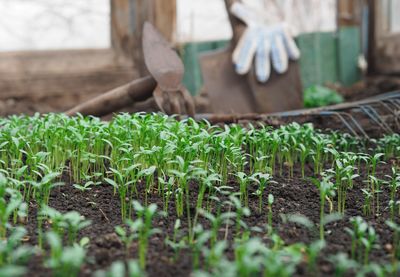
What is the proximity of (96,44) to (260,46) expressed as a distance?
1702mm

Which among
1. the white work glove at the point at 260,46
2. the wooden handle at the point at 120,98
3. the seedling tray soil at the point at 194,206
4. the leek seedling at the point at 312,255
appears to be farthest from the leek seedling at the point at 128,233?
the white work glove at the point at 260,46

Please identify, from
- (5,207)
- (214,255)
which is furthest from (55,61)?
(214,255)

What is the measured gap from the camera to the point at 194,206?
2270 mm

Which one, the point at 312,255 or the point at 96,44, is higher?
the point at 96,44

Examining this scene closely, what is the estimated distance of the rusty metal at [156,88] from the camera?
11.9 ft

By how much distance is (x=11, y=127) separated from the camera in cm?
285

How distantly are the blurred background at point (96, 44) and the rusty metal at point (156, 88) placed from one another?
5.14 feet

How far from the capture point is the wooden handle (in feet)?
12.2

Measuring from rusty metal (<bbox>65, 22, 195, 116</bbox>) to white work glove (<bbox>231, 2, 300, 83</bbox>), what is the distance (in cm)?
100

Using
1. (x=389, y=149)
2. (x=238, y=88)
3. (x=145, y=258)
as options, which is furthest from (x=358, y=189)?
(x=238, y=88)

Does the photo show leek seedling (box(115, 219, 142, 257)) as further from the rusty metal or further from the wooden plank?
the wooden plank

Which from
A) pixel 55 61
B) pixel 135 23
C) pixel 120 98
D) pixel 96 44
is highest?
pixel 135 23

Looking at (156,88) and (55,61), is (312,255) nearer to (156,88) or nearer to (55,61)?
(156,88)

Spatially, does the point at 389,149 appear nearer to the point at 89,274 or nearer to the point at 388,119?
the point at 388,119
